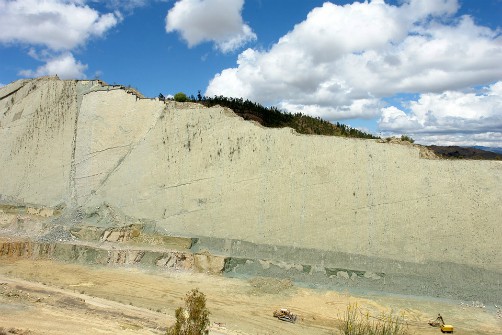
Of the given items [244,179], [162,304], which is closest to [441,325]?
[162,304]

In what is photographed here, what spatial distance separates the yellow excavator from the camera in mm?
11567

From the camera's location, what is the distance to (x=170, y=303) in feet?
41.7

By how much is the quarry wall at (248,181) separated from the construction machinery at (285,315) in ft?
10.5

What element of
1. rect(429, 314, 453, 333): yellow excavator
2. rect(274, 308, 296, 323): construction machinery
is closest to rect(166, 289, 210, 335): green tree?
rect(274, 308, 296, 323): construction machinery

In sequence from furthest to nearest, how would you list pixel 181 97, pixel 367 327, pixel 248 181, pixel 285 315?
pixel 181 97
pixel 248 181
pixel 285 315
pixel 367 327

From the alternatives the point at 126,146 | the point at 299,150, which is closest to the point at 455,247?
the point at 299,150

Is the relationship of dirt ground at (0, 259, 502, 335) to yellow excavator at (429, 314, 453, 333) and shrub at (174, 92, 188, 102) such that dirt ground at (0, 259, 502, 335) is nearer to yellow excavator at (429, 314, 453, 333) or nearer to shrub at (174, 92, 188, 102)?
yellow excavator at (429, 314, 453, 333)

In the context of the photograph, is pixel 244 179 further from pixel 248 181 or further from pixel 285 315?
pixel 285 315

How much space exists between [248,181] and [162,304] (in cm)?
568

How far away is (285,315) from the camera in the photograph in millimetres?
12031

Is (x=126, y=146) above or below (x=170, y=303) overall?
above

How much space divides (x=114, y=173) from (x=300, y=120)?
1520cm

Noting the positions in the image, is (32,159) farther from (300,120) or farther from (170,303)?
(300,120)

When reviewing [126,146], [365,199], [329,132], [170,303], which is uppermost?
[329,132]
